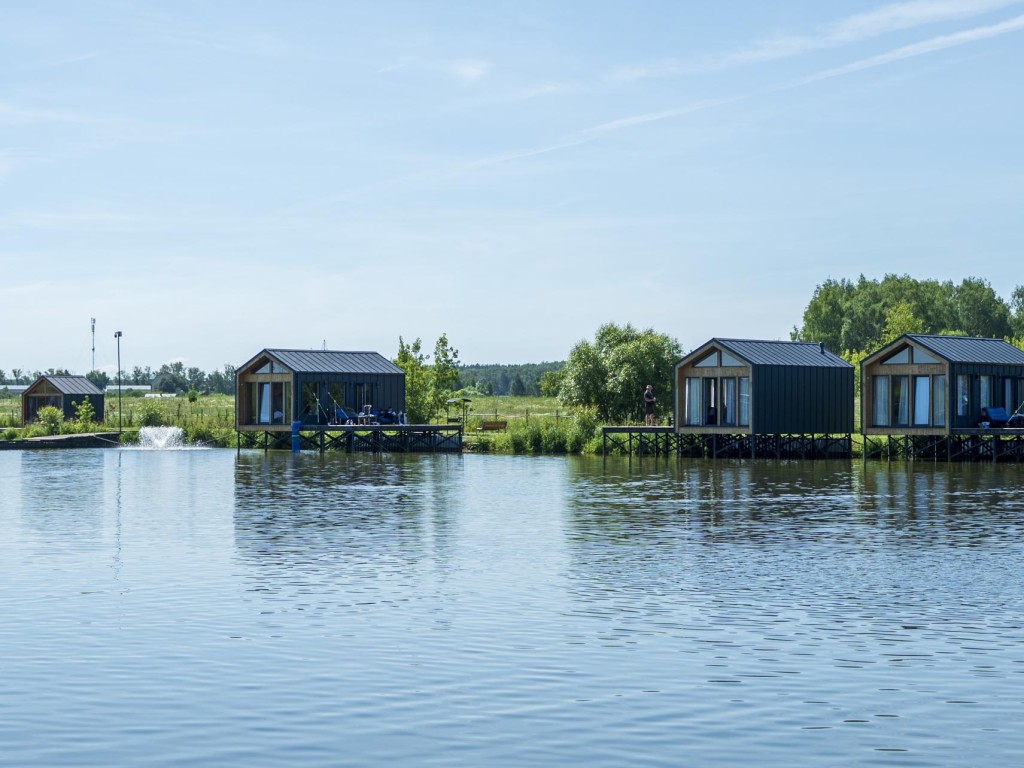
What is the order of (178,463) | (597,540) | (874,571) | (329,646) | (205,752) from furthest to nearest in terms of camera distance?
(178,463) < (597,540) < (874,571) < (329,646) < (205,752)

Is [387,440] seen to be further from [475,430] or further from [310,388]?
[475,430]

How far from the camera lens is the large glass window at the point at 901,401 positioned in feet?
173

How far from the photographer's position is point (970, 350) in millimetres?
53656

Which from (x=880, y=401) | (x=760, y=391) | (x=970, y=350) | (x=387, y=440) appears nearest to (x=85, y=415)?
(x=387, y=440)

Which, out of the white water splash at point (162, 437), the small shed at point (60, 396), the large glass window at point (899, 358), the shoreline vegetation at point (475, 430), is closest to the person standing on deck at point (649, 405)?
the shoreline vegetation at point (475, 430)

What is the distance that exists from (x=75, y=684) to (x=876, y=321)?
140m

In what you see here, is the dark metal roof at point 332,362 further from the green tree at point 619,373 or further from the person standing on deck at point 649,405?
the person standing on deck at point 649,405

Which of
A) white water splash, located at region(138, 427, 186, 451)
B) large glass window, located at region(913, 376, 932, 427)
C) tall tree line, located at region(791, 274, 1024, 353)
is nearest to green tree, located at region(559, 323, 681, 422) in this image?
large glass window, located at region(913, 376, 932, 427)

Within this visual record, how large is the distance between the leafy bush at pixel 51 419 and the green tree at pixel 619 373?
32.2 m

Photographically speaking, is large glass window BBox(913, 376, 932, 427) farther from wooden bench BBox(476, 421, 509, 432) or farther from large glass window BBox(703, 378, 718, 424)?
wooden bench BBox(476, 421, 509, 432)

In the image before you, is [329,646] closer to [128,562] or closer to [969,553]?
[128,562]

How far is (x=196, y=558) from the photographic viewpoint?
75.5 ft

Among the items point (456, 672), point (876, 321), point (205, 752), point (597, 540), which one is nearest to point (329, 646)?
point (456, 672)

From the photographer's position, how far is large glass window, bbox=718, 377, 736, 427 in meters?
56.5
